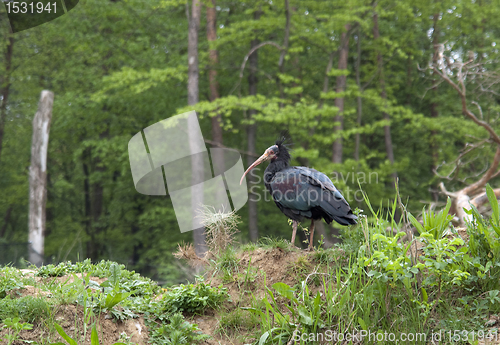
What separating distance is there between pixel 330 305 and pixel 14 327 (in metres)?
2.53

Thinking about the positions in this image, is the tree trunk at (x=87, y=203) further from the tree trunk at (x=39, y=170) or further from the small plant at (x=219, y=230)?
the small plant at (x=219, y=230)

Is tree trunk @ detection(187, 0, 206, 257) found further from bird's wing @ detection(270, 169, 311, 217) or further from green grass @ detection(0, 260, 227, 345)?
green grass @ detection(0, 260, 227, 345)

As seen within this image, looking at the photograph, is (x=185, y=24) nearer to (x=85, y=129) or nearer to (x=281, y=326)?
(x=85, y=129)

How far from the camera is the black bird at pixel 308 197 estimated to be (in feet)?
15.9

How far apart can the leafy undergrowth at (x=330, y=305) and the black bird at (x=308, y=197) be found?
54 centimetres

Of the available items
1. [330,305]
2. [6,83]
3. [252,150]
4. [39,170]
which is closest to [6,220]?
[6,83]

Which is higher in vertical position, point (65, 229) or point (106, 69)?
point (106, 69)

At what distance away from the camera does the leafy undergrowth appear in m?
3.48

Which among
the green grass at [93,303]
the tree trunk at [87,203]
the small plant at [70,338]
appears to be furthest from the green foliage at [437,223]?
the tree trunk at [87,203]

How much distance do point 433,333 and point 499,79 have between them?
7836 mm

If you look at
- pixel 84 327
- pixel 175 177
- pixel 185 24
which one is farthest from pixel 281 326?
pixel 185 24

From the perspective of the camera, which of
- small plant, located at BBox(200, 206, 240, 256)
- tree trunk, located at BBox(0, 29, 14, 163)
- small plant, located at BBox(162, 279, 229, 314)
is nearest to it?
small plant, located at BBox(162, 279, 229, 314)

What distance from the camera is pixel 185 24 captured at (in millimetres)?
16953

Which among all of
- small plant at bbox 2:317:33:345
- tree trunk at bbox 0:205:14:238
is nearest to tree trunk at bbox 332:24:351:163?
small plant at bbox 2:317:33:345
